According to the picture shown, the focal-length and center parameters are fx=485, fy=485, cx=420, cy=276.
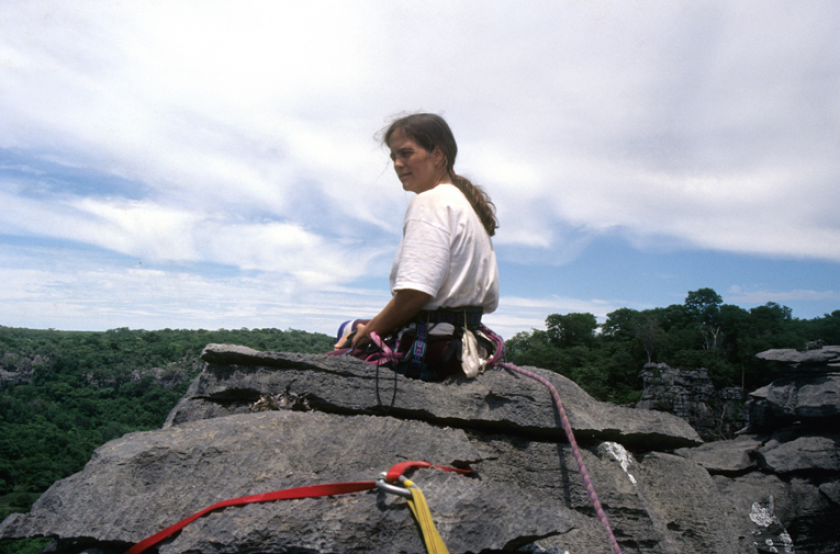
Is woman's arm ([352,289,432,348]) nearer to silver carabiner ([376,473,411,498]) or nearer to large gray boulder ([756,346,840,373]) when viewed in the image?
silver carabiner ([376,473,411,498])

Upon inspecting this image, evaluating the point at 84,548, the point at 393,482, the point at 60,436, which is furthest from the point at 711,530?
the point at 60,436

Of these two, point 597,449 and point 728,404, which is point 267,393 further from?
point 728,404

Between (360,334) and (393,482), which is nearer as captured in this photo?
(393,482)

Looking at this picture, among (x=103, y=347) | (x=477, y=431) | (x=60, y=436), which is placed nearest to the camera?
(x=477, y=431)

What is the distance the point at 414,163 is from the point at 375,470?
7.45ft

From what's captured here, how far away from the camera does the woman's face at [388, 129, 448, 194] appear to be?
3799 millimetres

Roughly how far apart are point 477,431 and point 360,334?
1164 mm

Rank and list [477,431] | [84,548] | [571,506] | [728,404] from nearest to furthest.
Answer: [84,548] → [571,506] → [477,431] → [728,404]

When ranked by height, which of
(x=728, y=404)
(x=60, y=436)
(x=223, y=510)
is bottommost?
(x=60, y=436)

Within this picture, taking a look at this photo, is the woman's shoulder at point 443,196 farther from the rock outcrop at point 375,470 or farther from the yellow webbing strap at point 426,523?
the yellow webbing strap at point 426,523

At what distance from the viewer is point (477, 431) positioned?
12.2 feet

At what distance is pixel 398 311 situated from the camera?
11.0ft

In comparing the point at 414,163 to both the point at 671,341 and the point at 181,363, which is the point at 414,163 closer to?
the point at 671,341

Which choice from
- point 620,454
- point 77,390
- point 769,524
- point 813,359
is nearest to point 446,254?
point 620,454
